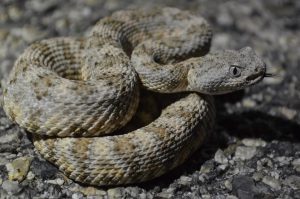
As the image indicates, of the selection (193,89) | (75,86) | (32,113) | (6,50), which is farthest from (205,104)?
(6,50)

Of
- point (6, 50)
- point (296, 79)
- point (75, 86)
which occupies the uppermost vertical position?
point (75, 86)

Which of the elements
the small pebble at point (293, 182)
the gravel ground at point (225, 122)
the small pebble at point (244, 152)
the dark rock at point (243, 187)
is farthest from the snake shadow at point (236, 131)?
the small pebble at point (293, 182)

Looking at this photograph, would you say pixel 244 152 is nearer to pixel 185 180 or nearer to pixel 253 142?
pixel 253 142

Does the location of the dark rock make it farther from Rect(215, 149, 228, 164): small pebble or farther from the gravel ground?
Rect(215, 149, 228, 164): small pebble

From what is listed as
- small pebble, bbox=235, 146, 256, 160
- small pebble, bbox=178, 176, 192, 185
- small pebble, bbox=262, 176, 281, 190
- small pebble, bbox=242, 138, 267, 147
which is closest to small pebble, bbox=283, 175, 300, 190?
small pebble, bbox=262, 176, 281, 190

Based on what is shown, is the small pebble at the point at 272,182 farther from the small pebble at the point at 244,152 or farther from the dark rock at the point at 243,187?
the small pebble at the point at 244,152

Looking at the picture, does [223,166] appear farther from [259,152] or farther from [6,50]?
[6,50]

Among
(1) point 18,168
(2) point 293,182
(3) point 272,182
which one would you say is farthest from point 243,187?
(1) point 18,168
